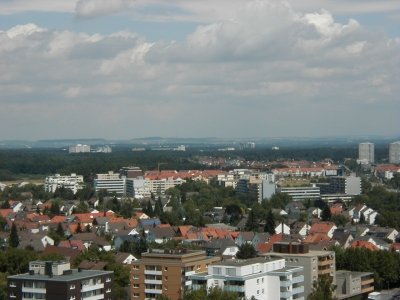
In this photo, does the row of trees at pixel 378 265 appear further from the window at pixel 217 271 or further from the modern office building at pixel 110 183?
the modern office building at pixel 110 183

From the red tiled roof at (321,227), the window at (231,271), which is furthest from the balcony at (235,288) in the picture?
the red tiled roof at (321,227)

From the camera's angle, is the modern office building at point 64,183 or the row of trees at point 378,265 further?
the modern office building at point 64,183

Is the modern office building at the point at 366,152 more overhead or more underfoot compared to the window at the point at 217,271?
more overhead

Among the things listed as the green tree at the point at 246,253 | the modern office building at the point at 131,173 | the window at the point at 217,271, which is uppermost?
the modern office building at the point at 131,173

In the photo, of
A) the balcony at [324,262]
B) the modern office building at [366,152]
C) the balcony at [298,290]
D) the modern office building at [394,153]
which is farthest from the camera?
the modern office building at [366,152]

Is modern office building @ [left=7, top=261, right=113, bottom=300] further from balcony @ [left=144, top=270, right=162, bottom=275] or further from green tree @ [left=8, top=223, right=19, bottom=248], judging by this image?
green tree @ [left=8, top=223, right=19, bottom=248]

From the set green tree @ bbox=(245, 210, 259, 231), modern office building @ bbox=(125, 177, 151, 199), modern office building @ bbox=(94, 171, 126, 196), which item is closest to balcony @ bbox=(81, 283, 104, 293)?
green tree @ bbox=(245, 210, 259, 231)

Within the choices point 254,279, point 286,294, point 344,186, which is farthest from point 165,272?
point 344,186

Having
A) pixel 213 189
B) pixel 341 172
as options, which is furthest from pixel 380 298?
pixel 341 172

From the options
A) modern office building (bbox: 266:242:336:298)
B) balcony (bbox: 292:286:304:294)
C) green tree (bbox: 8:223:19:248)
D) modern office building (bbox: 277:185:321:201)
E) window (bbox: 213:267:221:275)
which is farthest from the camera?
modern office building (bbox: 277:185:321:201)
